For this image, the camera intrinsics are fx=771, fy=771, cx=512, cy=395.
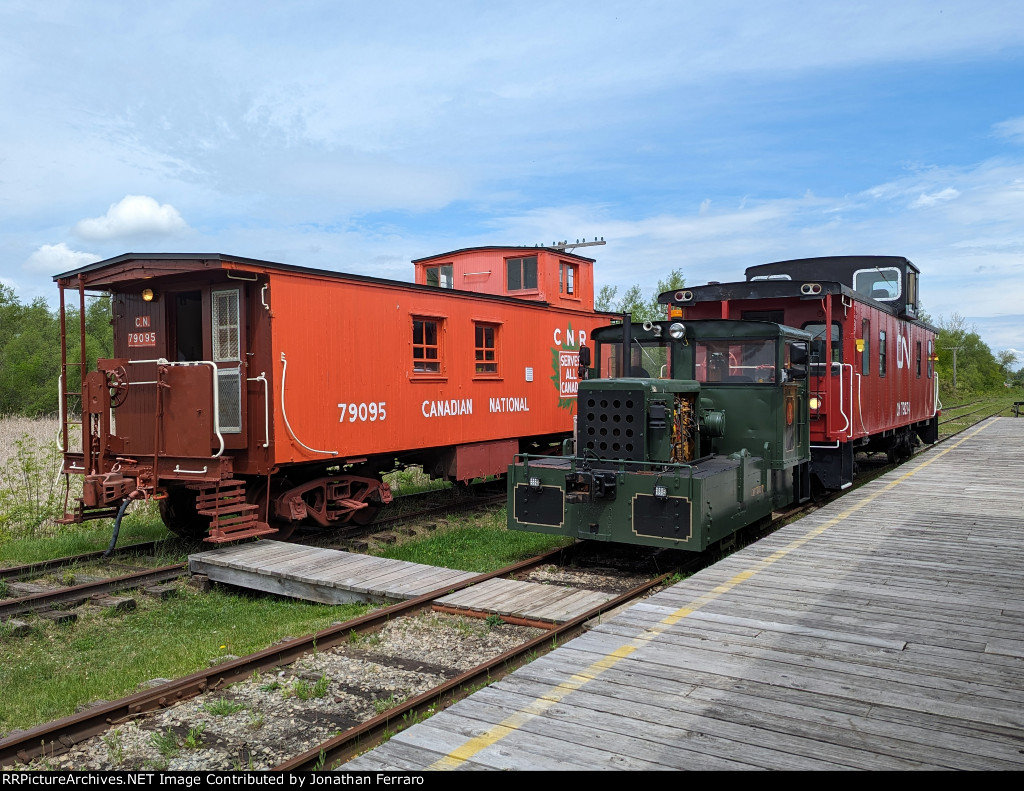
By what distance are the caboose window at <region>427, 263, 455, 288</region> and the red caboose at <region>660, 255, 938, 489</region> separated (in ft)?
20.3

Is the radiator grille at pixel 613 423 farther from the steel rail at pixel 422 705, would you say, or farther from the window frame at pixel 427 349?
the window frame at pixel 427 349

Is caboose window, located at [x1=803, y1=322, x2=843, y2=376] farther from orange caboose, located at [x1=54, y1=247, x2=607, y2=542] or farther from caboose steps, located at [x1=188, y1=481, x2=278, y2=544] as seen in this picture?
caboose steps, located at [x1=188, y1=481, x2=278, y2=544]

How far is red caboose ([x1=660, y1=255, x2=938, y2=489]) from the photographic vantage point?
396 inches

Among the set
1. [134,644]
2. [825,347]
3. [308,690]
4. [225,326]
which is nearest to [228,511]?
[225,326]

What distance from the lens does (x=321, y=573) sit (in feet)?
23.6

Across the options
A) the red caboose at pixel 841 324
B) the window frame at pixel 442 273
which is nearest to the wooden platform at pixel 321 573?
the red caboose at pixel 841 324

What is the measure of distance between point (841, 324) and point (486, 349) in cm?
513

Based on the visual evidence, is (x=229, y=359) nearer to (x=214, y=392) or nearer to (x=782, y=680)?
(x=214, y=392)

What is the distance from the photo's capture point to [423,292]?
10664mm

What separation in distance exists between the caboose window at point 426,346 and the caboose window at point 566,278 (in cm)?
495

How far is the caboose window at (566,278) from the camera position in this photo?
15.4m

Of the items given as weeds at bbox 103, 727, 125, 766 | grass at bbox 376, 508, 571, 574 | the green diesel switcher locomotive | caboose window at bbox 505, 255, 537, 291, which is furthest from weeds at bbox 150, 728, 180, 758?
caboose window at bbox 505, 255, 537, 291

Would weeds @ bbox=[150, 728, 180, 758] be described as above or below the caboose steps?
below
